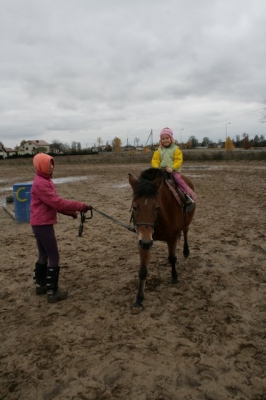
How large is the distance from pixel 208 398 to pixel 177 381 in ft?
0.95

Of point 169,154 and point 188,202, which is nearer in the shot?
point 188,202

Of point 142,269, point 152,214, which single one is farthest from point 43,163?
point 142,269

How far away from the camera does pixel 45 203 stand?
3.63 meters

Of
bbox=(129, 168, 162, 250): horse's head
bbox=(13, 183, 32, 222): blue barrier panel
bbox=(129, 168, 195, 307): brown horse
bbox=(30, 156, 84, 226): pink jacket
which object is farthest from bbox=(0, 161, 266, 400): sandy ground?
bbox=(13, 183, 32, 222): blue barrier panel

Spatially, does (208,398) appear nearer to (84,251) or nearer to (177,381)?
(177,381)

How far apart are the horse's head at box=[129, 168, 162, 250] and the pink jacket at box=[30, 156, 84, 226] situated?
2.83 feet

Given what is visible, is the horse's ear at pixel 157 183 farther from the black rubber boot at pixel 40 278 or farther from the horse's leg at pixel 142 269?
the black rubber boot at pixel 40 278

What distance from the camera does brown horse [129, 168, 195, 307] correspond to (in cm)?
317

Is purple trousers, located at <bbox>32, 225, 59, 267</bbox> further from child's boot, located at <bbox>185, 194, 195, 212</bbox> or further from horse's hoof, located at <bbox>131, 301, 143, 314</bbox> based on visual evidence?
child's boot, located at <bbox>185, 194, 195, 212</bbox>

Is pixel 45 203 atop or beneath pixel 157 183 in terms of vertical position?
beneath

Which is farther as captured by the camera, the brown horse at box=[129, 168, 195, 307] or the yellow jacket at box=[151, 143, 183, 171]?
the yellow jacket at box=[151, 143, 183, 171]

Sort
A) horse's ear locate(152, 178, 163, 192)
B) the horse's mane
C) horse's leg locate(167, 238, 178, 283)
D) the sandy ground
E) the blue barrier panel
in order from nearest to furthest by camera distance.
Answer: the sandy ground
the horse's mane
horse's ear locate(152, 178, 163, 192)
horse's leg locate(167, 238, 178, 283)
the blue barrier panel

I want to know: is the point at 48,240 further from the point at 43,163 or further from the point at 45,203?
the point at 43,163

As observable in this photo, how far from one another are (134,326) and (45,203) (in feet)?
6.18
